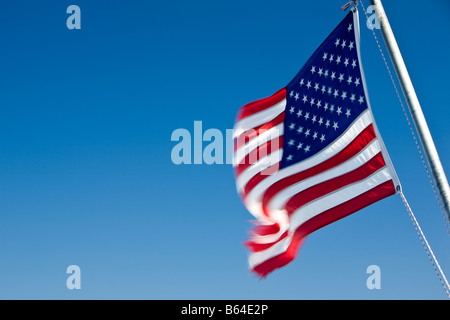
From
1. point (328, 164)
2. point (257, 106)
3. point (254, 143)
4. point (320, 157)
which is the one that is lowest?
point (328, 164)

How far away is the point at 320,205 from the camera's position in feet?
42.8

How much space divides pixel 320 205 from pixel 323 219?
315 millimetres

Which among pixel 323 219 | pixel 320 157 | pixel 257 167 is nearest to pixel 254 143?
pixel 257 167

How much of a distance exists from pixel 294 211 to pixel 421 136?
3.79 metres

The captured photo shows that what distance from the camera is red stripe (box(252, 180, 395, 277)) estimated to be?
39.9 ft

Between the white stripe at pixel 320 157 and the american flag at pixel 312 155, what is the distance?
2cm

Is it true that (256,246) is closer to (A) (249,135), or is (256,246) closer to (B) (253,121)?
(A) (249,135)

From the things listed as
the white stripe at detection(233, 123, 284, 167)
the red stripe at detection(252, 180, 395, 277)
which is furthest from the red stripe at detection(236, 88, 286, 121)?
the red stripe at detection(252, 180, 395, 277)

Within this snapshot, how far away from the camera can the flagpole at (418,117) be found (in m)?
10.1

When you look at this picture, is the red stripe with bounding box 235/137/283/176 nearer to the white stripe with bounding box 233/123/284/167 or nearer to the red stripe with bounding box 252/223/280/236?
the white stripe with bounding box 233/123/284/167
